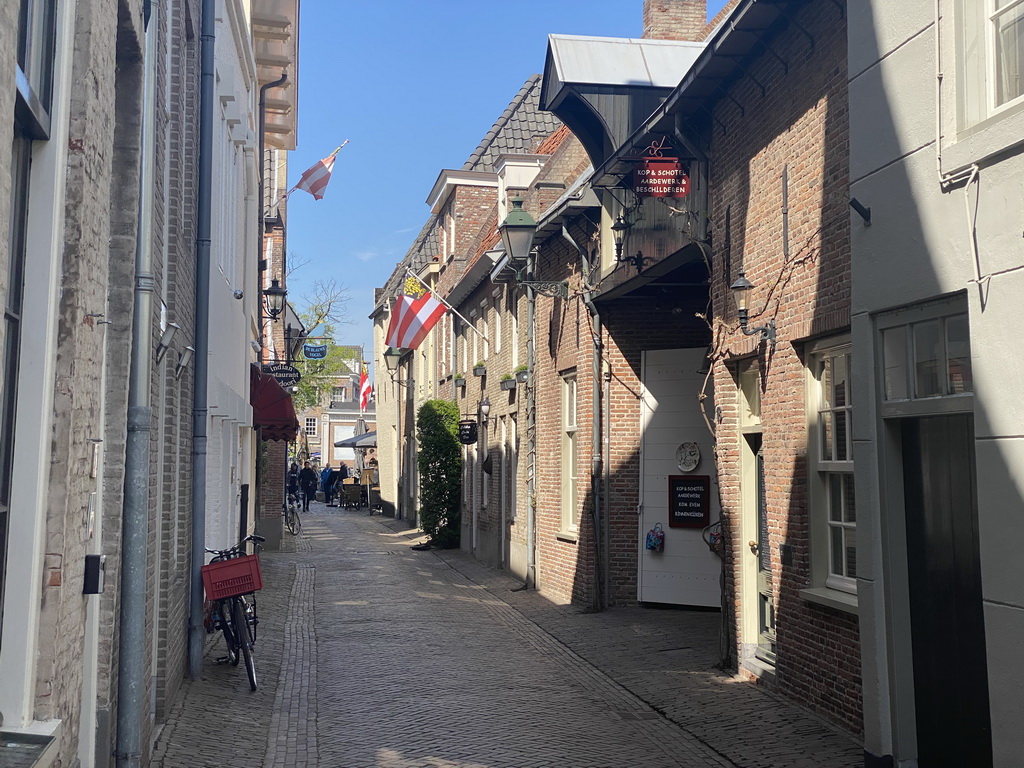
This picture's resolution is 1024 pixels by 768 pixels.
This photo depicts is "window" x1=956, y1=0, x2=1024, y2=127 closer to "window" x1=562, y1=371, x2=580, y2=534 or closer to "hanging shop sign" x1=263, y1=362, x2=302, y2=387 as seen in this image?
"window" x1=562, y1=371, x2=580, y2=534

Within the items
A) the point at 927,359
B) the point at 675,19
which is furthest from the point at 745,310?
the point at 675,19

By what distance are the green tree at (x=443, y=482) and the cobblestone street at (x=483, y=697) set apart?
8553mm

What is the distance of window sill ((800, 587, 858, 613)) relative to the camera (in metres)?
7.37

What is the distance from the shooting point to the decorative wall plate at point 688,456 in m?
13.5

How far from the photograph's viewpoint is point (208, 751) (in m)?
7.05

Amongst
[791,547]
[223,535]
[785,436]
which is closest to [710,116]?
[785,436]

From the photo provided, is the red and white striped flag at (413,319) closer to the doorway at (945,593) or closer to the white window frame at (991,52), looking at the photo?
the doorway at (945,593)

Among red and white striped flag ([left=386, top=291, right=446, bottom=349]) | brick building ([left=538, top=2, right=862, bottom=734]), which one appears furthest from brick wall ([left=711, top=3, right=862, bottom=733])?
red and white striped flag ([left=386, top=291, right=446, bottom=349])

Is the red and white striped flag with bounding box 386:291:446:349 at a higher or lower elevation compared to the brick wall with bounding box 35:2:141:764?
higher

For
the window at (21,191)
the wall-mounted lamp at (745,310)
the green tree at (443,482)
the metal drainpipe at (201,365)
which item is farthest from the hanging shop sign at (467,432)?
the window at (21,191)

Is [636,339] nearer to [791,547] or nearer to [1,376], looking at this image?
[791,547]

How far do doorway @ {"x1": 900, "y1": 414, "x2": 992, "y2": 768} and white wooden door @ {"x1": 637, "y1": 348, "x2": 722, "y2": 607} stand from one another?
7061mm

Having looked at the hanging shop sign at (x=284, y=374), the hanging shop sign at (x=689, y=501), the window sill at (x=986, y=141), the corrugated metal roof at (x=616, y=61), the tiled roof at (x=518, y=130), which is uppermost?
the tiled roof at (x=518, y=130)

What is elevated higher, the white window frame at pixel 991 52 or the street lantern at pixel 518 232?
the street lantern at pixel 518 232
